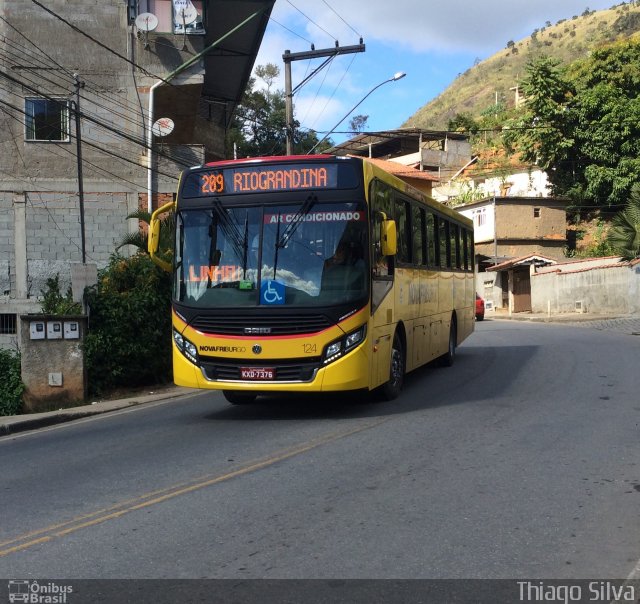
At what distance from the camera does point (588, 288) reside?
4069 centimetres

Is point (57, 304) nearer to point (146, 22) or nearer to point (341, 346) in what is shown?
point (341, 346)

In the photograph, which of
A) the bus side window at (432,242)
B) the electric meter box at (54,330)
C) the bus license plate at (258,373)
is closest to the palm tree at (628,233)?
the bus side window at (432,242)

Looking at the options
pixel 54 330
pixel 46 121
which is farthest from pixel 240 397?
pixel 46 121

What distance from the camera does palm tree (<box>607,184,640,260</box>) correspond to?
37.0 m

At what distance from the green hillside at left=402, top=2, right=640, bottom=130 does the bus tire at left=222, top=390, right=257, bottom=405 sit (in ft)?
353

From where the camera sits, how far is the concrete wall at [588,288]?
37656 mm

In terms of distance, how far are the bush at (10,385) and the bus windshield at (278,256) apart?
5768 mm

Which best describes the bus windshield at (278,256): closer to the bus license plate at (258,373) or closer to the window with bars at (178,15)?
the bus license plate at (258,373)

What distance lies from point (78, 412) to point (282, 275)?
493 centimetres

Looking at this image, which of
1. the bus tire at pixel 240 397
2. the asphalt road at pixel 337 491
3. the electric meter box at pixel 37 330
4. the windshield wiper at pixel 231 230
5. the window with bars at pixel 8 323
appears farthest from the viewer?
the window with bars at pixel 8 323

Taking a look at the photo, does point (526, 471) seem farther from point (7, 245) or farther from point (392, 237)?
point (7, 245)

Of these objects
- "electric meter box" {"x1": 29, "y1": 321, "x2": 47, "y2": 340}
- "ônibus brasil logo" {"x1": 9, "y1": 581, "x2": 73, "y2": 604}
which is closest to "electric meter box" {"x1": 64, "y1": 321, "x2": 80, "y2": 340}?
"electric meter box" {"x1": 29, "y1": 321, "x2": 47, "y2": 340}

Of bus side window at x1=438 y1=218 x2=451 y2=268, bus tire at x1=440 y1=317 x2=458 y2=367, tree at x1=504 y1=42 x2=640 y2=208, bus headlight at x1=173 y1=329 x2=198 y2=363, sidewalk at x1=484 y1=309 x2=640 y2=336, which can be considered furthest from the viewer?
tree at x1=504 y1=42 x2=640 y2=208

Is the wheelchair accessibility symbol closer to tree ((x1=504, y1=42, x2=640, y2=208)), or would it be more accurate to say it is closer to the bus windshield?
the bus windshield
